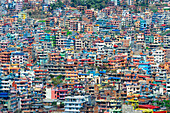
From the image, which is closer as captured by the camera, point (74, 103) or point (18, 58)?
point (74, 103)

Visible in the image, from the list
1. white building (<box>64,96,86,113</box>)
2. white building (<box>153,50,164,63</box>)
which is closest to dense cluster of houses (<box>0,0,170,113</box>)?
white building (<box>64,96,86,113</box>)

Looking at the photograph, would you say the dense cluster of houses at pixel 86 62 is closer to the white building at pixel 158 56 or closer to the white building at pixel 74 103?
the white building at pixel 74 103

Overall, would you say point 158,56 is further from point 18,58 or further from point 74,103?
point 74,103

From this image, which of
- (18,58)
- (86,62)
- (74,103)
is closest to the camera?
(74,103)

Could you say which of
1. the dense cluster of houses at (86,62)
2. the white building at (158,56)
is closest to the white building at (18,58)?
the dense cluster of houses at (86,62)

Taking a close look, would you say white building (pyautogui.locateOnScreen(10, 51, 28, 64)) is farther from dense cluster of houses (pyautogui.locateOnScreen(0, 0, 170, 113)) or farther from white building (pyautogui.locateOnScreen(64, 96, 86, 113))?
white building (pyautogui.locateOnScreen(64, 96, 86, 113))

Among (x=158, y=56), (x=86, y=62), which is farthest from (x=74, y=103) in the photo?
(x=158, y=56)

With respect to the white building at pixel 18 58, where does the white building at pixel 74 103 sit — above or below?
below

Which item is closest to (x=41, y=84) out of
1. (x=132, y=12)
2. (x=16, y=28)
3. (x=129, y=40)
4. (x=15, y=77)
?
(x=15, y=77)

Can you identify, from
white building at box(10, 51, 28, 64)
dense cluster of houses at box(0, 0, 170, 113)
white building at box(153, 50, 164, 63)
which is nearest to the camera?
dense cluster of houses at box(0, 0, 170, 113)

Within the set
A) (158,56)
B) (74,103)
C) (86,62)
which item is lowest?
(74,103)
